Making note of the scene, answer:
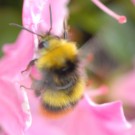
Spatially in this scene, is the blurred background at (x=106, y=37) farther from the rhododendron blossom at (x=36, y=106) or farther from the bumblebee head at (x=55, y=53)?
the bumblebee head at (x=55, y=53)

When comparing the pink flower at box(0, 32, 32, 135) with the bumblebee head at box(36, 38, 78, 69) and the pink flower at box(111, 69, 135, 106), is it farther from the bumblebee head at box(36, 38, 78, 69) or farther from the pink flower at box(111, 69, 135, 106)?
the pink flower at box(111, 69, 135, 106)

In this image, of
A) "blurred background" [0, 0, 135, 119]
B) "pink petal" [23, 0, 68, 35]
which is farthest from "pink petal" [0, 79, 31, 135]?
"blurred background" [0, 0, 135, 119]

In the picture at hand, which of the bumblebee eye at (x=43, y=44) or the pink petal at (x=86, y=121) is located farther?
the pink petal at (x=86, y=121)

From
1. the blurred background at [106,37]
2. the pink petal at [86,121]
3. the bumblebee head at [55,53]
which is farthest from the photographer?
the blurred background at [106,37]

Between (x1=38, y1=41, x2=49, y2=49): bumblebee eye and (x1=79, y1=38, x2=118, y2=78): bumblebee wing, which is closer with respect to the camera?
(x1=38, y1=41, x2=49, y2=49): bumblebee eye

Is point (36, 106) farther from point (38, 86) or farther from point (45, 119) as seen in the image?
point (38, 86)

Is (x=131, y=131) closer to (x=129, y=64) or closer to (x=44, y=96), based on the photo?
(x=44, y=96)

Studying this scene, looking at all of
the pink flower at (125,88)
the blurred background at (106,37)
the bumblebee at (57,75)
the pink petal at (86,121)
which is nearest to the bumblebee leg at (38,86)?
the bumblebee at (57,75)
